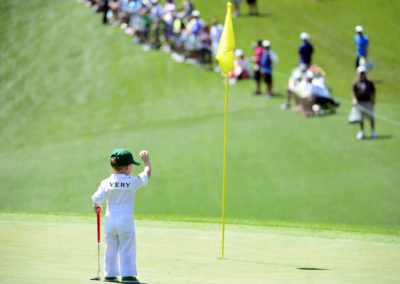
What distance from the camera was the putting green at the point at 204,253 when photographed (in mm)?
10773

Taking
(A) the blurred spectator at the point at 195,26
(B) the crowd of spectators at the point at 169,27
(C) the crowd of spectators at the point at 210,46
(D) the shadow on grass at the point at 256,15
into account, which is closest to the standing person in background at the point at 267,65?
(C) the crowd of spectators at the point at 210,46

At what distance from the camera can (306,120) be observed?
2852cm

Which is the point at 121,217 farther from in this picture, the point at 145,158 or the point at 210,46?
the point at 210,46

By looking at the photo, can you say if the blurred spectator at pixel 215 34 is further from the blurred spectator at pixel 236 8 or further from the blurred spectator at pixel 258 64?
the blurred spectator at pixel 236 8

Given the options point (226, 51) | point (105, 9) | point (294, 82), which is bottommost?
point (226, 51)

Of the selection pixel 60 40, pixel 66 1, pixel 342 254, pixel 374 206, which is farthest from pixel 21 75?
pixel 342 254

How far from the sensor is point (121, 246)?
34.6ft

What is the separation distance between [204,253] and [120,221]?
228 cm

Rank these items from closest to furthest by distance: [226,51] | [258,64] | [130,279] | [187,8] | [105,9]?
[130,279] → [226,51] → [258,64] → [187,8] → [105,9]

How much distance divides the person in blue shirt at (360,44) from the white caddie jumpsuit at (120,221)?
2170 cm

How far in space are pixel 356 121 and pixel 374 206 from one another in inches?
179

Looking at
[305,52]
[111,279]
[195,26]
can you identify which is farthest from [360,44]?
[111,279]

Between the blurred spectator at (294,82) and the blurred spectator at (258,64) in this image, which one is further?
the blurred spectator at (258,64)

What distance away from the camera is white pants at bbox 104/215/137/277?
1047 centimetres
